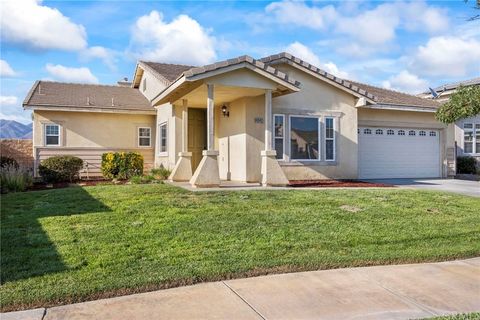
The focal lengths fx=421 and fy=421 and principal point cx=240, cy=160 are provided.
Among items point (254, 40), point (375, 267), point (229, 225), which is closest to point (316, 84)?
point (254, 40)

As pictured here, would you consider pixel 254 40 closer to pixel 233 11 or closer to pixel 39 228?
pixel 233 11

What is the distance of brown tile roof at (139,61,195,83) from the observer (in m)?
18.2

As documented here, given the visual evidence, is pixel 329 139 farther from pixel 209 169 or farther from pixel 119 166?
pixel 119 166

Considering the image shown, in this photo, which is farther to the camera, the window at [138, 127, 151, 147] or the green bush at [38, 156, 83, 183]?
the window at [138, 127, 151, 147]

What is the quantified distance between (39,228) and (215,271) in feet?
12.5

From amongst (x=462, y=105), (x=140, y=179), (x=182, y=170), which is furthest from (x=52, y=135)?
(x=462, y=105)

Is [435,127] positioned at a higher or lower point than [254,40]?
lower

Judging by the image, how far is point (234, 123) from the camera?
15547mm

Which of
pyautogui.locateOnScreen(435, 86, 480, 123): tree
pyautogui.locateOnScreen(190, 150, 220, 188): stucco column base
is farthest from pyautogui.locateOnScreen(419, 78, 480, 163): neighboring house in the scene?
pyautogui.locateOnScreen(435, 86, 480, 123): tree

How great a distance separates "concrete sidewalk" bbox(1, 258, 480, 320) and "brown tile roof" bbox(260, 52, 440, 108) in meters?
11.1

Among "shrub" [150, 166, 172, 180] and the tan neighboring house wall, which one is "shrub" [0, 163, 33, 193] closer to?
"shrub" [150, 166, 172, 180]

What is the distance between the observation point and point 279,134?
621 inches

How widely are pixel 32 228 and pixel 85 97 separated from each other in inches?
542

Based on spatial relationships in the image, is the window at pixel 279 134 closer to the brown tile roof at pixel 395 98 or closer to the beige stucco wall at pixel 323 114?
the beige stucco wall at pixel 323 114
